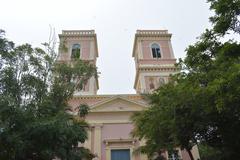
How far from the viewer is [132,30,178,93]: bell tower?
3170 cm

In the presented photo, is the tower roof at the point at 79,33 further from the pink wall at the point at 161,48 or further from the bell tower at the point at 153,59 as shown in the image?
the pink wall at the point at 161,48

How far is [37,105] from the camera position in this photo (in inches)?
451

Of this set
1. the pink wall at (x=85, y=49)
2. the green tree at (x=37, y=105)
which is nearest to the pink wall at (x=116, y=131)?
A: the green tree at (x=37, y=105)

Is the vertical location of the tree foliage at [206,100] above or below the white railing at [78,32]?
below

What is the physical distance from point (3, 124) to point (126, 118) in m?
14.7

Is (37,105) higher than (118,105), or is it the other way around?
(118,105)

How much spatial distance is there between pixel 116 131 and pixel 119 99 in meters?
3.11

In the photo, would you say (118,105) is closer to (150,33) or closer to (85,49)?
(85,49)

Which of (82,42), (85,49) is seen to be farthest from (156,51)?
(82,42)

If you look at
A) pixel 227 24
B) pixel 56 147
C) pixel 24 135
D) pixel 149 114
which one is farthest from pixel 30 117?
pixel 227 24

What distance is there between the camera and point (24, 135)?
998 centimetres

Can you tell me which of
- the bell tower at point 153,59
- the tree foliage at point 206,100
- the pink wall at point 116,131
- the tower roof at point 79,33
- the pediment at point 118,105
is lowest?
the tree foliage at point 206,100

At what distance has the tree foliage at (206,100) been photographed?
8.35 meters

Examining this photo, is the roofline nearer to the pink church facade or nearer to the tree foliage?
the pink church facade
